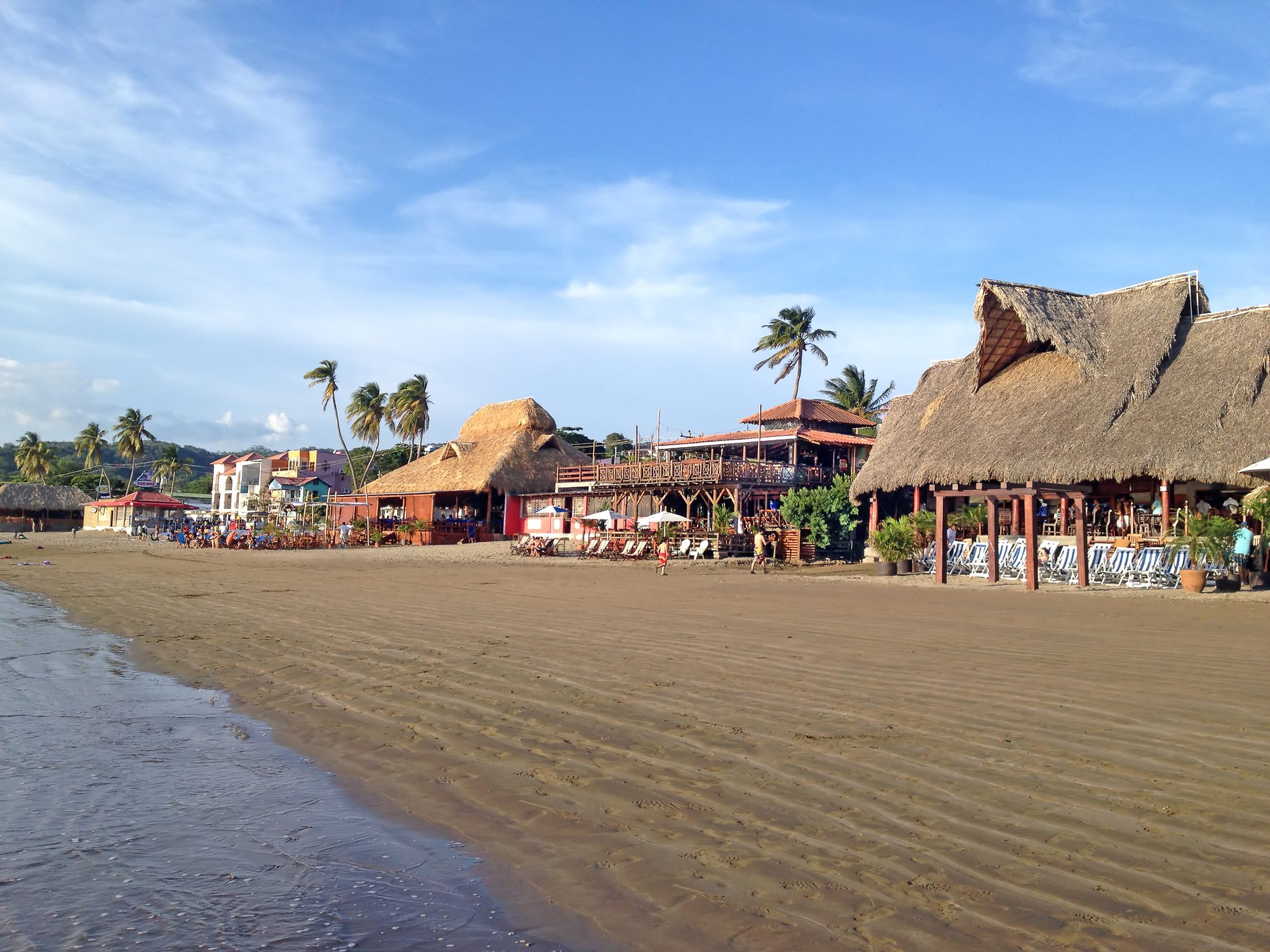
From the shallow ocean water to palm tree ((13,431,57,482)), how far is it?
92.4m

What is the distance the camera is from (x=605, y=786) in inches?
161

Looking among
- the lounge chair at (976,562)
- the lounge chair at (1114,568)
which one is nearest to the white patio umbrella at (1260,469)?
the lounge chair at (1114,568)

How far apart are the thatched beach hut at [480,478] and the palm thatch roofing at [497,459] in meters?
0.04

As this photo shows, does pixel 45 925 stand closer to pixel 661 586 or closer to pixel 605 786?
pixel 605 786

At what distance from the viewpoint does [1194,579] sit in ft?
44.1

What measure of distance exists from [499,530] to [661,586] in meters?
25.0

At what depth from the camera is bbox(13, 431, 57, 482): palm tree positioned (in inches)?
3273

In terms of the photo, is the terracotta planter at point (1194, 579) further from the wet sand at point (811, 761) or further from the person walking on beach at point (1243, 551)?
the wet sand at point (811, 761)

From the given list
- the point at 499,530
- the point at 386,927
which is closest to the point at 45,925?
the point at 386,927

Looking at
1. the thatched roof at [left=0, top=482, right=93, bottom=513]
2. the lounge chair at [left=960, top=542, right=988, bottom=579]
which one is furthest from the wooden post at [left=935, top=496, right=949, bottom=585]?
the thatched roof at [left=0, top=482, right=93, bottom=513]

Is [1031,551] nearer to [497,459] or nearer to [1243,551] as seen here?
[1243,551]

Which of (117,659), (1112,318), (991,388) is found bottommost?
(117,659)

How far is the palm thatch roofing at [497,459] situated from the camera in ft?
130

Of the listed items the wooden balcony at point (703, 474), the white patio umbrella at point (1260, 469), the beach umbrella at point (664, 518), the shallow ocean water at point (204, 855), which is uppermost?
the wooden balcony at point (703, 474)
